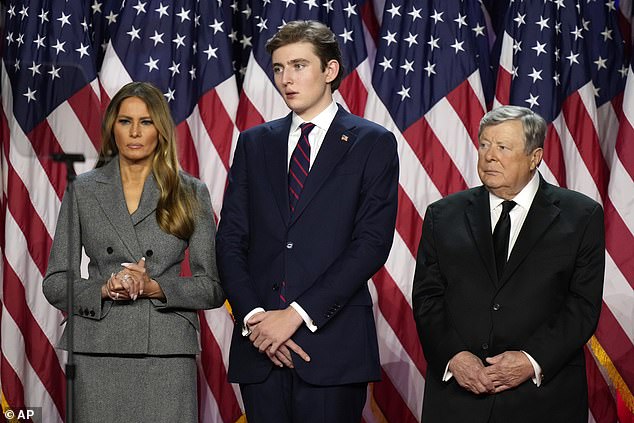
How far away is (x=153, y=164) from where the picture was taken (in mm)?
3293

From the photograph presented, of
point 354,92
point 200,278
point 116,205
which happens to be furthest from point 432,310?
point 354,92

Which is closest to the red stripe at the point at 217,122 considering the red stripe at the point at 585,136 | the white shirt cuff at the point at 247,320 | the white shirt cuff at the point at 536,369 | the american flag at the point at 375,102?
the american flag at the point at 375,102

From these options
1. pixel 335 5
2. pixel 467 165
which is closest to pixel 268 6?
pixel 335 5

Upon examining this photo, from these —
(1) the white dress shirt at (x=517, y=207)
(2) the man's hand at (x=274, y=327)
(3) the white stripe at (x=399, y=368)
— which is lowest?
(3) the white stripe at (x=399, y=368)

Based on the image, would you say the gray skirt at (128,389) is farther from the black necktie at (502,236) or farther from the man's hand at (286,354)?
the black necktie at (502,236)

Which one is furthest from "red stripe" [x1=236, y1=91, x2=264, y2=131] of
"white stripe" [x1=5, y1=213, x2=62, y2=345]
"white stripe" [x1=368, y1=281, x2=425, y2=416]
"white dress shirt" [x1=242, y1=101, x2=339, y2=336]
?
"white dress shirt" [x1=242, y1=101, x2=339, y2=336]

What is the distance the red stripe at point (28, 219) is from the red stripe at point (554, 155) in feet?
7.94

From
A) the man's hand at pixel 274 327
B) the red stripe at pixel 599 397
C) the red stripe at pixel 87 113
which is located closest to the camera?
the red stripe at pixel 87 113

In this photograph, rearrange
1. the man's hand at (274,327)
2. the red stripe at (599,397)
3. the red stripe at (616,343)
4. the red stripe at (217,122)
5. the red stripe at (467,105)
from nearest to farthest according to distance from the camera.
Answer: the man's hand at (274,327) → the red stripe at (616,343) → the red stripe at (599,397) → the red stripe at (467,105) → the red stripe at (217,122)

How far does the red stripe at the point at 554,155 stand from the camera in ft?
14.7

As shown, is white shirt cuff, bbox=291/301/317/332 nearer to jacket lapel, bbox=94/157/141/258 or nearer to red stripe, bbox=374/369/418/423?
jacket lapel, bbox=94/157/141/258

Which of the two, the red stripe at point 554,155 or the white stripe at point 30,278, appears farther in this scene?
the white stripe at point 30,278

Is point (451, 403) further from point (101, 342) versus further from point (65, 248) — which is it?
point (65, 248)

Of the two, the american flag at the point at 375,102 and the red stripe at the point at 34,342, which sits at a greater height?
the american flag at the point at 375,102
